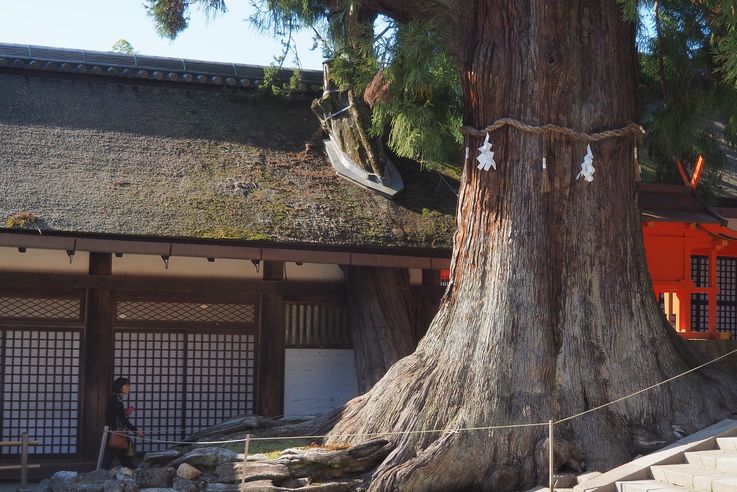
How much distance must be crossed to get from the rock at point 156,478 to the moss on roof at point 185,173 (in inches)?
103

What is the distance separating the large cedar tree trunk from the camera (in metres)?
8.38

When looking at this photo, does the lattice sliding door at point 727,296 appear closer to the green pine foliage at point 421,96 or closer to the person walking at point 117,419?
the green pine foliage at point 421,96

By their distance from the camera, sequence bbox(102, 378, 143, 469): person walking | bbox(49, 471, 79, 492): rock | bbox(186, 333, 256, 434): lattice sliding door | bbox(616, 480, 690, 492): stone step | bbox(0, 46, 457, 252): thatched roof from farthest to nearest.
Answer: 1. bbox(186, 333, 256, 434): lattice sliding door
2. bbox(0, 46, 457, 252): thatched roof
3. bbox(102, 378, 143, 469): person walking
4. bbox(49, 471, 79, 492): rock
5. bbox(616, 480, 690, 492): stone step

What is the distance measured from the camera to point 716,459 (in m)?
7.64

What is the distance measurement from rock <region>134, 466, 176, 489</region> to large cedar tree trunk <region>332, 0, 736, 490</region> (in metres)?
1.61

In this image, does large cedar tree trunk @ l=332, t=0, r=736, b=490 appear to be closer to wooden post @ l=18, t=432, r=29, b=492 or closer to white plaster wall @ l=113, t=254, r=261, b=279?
white plaster wall @ l=113, t=254, r=261, b=279

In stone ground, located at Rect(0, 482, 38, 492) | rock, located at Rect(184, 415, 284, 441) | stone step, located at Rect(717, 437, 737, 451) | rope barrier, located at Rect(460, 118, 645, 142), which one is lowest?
stone ground, located at Rect(0, 482, 38, 492)

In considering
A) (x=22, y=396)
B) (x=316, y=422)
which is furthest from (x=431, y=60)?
(x=22, y=396)

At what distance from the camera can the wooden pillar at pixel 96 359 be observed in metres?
10.8

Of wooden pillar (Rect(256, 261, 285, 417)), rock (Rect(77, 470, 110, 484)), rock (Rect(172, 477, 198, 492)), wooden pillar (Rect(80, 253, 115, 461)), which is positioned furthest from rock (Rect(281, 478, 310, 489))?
wooden pillar (Rect(80, 253, 115, 461))

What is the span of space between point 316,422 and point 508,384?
2169 millimetres

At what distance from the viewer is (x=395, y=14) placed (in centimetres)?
944

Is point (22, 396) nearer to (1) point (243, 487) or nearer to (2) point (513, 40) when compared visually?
(1) point (243, 487)

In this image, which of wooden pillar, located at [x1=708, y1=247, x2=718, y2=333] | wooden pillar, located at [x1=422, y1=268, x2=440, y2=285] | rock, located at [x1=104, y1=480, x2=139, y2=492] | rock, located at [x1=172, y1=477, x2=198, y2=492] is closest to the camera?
rock, located at [x1=172, y1=477, x2=198, y2=492]
